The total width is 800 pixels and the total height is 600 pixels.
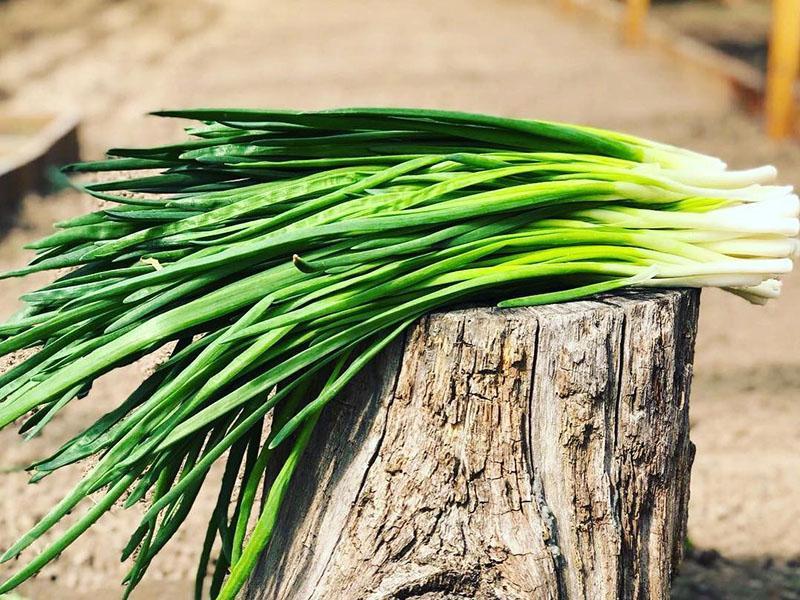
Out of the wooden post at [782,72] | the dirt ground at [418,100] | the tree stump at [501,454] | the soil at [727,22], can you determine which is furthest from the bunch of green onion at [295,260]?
the soil at [727,22]

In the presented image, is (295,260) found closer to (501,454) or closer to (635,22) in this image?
(501,454)

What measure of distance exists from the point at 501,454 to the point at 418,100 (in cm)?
455

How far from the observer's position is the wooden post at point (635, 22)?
7.32 m

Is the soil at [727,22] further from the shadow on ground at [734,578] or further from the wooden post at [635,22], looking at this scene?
the shadow on ground at [734,578]

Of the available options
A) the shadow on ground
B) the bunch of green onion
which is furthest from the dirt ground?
the bunch of green onion

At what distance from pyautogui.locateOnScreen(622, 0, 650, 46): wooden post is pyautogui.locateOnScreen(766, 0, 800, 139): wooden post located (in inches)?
89.6

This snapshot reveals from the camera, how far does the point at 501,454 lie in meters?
1.33

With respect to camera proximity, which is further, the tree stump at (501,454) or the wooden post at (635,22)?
the wooden post at (635,22)

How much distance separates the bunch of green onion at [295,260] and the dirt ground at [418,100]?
0.50 metres

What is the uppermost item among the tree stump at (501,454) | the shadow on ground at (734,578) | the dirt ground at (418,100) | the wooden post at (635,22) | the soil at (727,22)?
the soil at (727,22)

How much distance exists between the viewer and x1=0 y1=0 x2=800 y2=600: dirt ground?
2.21 m

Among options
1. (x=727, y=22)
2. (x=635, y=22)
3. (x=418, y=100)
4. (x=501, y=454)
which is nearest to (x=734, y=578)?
(x=501, y=454)

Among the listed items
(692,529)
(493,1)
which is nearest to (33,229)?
(692,529)

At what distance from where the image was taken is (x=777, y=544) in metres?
2.22
